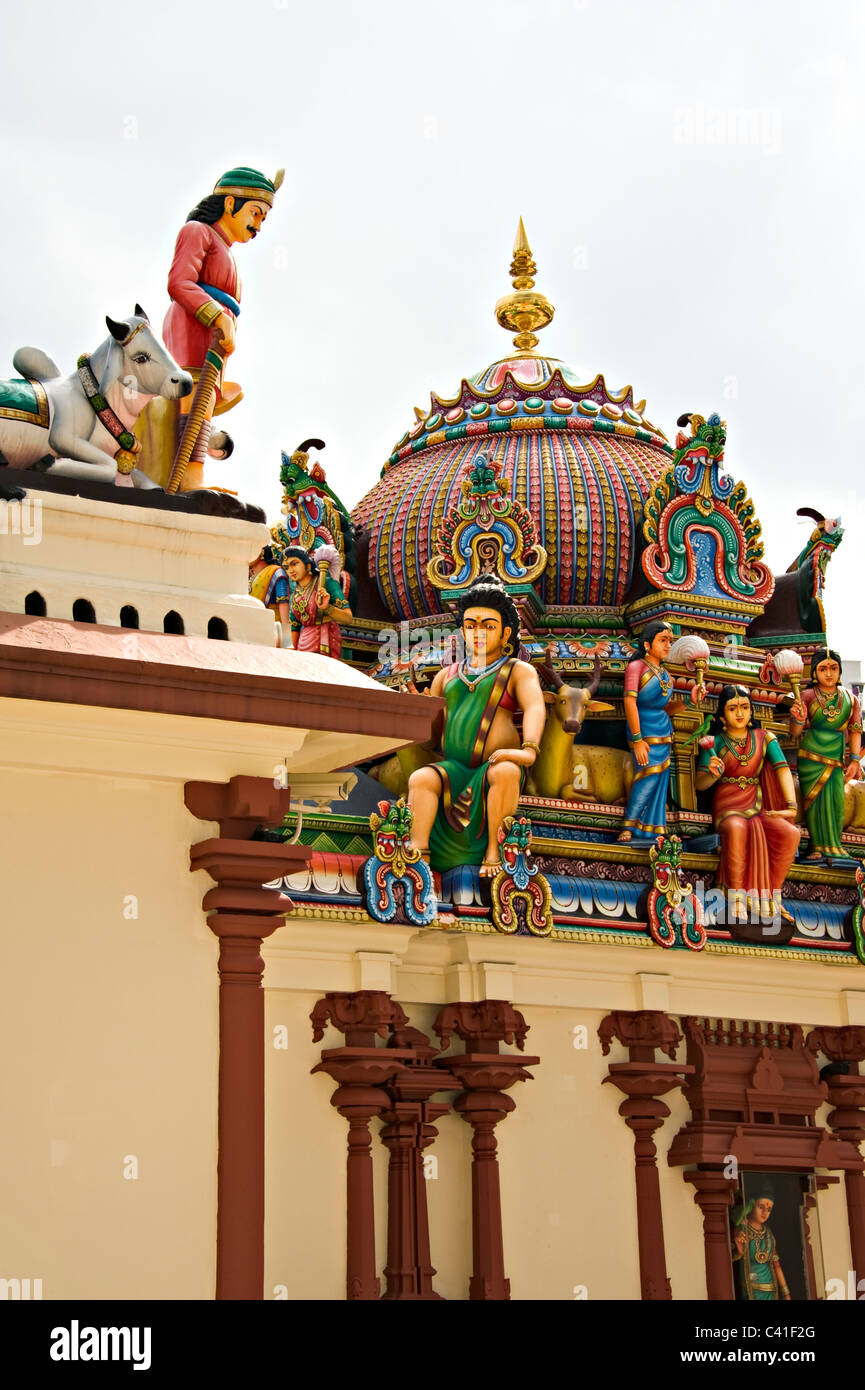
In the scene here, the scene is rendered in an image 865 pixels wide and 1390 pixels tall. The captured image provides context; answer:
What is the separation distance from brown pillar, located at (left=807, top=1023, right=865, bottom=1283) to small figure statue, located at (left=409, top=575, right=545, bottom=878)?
3712 millimetres

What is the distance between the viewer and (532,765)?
620 inches

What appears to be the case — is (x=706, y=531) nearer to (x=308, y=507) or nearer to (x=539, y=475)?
(x=539, y=475)

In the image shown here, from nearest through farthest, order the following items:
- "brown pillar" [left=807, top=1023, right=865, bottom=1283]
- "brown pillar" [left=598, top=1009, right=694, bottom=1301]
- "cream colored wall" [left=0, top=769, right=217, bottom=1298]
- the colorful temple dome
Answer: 1. "cream colored wall" [left=0, top=769, right=217, bottom=1298]
2. "brown pillar" [left=598, top=1009, right=694, bottom=1301]
3. "brown pillar" [left=807, top=1023, right=865, bottom=1283]
4. the colorful temple dome

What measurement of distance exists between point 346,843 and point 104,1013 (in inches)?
248

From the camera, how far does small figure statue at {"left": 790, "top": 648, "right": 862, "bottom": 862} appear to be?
54.6 feet

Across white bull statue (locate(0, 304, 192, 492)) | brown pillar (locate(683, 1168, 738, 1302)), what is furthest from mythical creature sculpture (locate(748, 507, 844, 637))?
white bull statue (locate(0, 304, 192, 492))

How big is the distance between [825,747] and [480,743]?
346 centimetres

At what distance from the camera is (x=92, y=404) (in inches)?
359

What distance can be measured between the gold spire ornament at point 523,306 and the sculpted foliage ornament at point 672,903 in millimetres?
6595

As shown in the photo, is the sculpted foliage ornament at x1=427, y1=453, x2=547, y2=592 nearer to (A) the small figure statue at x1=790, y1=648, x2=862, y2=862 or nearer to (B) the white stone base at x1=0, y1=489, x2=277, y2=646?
(A) the small figure statue at x1=790, y1=648, x2=862, y2=862

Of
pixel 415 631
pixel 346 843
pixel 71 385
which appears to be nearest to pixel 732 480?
pixel 415 631

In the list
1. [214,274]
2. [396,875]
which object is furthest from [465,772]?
[214,274]

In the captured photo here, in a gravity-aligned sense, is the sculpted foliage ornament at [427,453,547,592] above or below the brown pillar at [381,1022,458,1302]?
above
